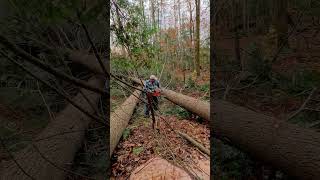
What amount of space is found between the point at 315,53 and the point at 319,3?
2.04m

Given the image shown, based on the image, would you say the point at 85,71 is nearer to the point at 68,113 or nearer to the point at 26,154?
the point at 68,113

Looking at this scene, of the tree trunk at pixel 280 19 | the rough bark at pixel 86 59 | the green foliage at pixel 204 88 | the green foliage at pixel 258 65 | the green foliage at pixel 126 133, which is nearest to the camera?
the green foliage at pixel 126 133

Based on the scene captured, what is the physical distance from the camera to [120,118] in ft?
12.0

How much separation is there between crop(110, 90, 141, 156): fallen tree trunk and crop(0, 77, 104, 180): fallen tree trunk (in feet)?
0.98

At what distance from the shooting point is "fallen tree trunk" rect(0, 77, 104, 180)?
204 centimetres

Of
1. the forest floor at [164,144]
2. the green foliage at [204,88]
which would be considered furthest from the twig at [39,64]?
the green foliage at [204,88]

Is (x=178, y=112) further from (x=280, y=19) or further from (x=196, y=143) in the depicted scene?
(x=280, y=19)

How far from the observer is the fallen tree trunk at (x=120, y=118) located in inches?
129

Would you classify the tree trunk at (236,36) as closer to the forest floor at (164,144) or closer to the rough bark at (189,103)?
the rough bark at (189,103)

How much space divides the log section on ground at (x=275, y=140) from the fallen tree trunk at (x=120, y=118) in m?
1.14

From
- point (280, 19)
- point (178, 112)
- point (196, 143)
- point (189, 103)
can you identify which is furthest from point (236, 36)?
point (196, 143)

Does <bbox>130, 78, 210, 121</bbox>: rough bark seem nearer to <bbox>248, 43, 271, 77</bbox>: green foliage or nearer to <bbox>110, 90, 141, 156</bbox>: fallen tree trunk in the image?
<bbox>110, 90, 141, 156</bbox>: fallen tree trunk

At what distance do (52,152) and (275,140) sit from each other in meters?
1.42

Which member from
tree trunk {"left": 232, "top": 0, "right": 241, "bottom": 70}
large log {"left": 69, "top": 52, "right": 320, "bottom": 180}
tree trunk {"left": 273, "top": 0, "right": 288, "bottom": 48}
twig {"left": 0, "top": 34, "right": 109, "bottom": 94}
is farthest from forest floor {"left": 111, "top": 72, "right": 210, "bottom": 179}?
tree trunk {"left": 273, "top": 0, "right": 288, "bottom": 48}
